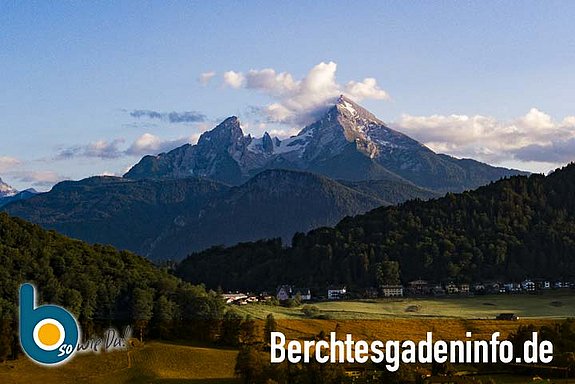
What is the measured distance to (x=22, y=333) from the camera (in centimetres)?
7019

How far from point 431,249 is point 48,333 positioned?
371 ft

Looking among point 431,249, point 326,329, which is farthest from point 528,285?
point 326,329

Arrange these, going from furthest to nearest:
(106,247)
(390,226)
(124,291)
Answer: (390,226) < (106,247) < (124,291)

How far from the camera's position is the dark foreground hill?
535ft

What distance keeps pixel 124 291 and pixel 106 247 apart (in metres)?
→ 17.2

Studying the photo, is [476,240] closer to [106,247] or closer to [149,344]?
[106,247]

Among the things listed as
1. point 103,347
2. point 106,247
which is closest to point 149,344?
point 103,347

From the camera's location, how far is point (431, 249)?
171 m

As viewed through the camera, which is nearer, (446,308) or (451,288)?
(446,308)

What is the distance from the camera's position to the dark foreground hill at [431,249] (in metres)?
163

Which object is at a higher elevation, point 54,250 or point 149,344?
point 54,250

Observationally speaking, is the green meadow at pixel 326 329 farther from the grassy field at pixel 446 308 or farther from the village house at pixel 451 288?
the village house at pixel 451 288

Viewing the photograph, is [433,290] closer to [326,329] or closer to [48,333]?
[326,329]

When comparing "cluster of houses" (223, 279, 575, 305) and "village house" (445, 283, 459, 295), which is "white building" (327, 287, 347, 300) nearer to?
"cluster of houses" (223, 279, 575, 305)
